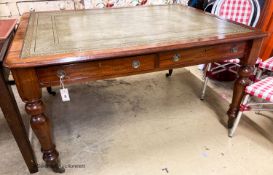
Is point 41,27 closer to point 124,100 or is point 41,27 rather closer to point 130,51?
point 130,51

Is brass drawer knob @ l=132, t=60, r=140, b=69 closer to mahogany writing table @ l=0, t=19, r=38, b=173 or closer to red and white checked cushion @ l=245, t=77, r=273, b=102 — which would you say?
mahogany writing table @ l=0, t=19, r=38, b=173

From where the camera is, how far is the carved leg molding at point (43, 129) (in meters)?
1.10

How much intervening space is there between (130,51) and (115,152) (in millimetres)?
809

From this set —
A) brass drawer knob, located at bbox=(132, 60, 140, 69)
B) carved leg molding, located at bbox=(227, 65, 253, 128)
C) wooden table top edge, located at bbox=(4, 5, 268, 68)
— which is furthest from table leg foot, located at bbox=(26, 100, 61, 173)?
carved leg molding, located at bbox=(227, 65, 253, 128)

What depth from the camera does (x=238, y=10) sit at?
6.57ft

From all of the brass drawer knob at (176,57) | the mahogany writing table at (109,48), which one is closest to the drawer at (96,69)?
the mahogany writing table at (109,48)

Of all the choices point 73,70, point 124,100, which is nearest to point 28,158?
point 73,70

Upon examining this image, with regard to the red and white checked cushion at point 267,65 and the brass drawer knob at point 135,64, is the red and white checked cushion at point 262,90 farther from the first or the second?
the brass drawer knob at point 135,64

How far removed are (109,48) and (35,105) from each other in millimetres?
478

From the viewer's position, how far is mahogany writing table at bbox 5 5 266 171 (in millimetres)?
1038

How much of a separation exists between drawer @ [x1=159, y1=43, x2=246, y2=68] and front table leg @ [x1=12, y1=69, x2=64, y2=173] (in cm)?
68

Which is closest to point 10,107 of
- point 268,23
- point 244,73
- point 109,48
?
point 109,48

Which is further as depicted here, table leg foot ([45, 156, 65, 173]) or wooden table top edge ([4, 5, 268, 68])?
table leg foot ([45, 156, 65, 173])

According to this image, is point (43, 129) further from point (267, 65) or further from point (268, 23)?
point (268, 23)
